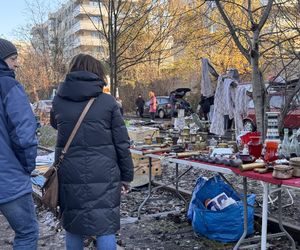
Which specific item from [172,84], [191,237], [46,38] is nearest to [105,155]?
[191,237]

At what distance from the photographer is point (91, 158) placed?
3039mm

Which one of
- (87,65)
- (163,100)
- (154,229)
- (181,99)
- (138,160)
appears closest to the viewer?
(87,65)

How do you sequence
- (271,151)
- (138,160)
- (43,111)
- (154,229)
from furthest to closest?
(43,111) → (138,160) → (154,229) → (271,151)

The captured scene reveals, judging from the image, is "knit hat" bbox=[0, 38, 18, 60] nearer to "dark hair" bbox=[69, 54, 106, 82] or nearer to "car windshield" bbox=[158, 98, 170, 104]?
"dark hair" bbox=[69, 54, 106, 82]

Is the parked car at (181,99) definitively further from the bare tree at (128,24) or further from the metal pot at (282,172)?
the metal pot at (282,172)

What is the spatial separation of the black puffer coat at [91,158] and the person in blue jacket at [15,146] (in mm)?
238

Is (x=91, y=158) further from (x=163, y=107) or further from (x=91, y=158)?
(x=163, y=107)

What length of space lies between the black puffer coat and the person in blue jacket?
9.4 inches

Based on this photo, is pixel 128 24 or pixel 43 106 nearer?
pixel 128 24

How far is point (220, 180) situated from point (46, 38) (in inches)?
1174

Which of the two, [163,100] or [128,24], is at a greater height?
[128,24]

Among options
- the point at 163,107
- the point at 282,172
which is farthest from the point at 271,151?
the point at 163,107

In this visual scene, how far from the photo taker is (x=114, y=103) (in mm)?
3127

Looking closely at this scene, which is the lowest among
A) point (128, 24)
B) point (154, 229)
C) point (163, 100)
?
point (154, 229)
